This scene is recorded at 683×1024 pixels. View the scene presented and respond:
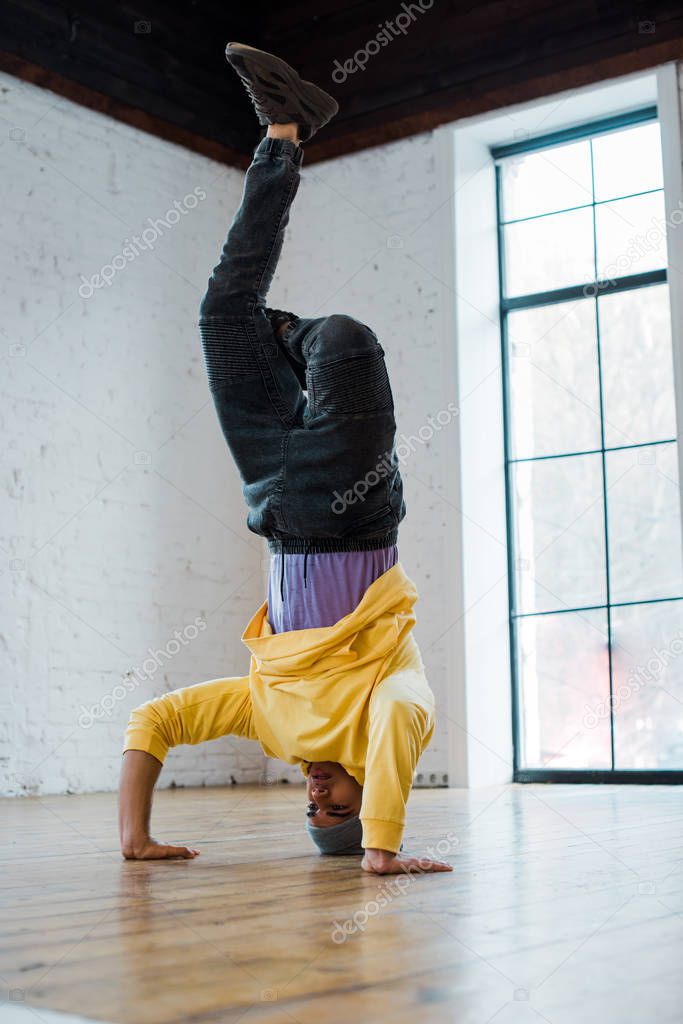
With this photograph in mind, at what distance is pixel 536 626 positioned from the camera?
5.48 m

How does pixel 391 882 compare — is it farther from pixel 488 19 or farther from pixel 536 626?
pixel 488 19

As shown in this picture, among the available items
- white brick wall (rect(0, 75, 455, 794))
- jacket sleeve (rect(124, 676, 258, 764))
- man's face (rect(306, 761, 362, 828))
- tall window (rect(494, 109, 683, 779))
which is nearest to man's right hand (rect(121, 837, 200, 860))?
jacket sleeve (rect(124, 676, 258, 764))

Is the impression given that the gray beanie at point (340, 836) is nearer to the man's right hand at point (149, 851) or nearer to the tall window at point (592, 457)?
the man's right hand at point (149, 851)

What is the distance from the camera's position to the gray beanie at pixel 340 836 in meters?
2.27

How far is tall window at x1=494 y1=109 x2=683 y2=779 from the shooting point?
5.14m

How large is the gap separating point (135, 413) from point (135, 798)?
11.3ft

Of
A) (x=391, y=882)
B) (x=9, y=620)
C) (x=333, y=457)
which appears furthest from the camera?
(x=9, y=620)

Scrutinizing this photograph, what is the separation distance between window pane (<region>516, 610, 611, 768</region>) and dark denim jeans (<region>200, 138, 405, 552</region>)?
3.25 m

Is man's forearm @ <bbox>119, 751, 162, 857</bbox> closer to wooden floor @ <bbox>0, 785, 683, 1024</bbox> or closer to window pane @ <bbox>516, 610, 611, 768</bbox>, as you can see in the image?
wooden floor @ <bbox>0, 785, 683, 1024</bbox>

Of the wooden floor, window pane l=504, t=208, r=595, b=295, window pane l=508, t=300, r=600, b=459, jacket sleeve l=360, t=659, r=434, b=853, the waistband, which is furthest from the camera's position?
window pane l=504, t=208, r=595, b=295

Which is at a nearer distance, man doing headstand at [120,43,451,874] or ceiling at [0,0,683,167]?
man doing headstand at [120,43,451,874]

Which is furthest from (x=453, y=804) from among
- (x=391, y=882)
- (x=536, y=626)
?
(x=391, y=882)

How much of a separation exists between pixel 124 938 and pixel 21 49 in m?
4.48

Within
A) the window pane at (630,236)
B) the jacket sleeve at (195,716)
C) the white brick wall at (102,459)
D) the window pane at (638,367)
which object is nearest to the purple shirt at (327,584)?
the jacket sleeve at (195,716)
